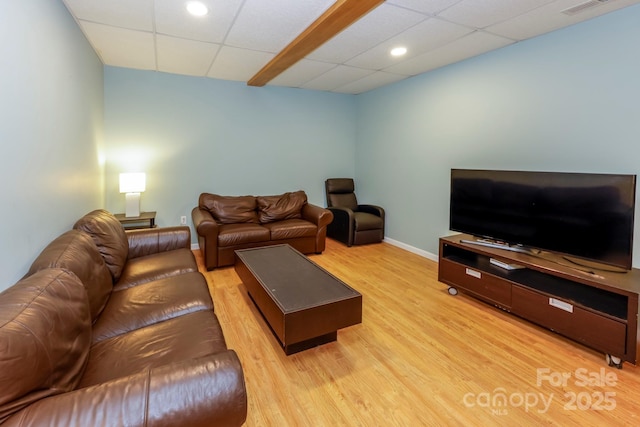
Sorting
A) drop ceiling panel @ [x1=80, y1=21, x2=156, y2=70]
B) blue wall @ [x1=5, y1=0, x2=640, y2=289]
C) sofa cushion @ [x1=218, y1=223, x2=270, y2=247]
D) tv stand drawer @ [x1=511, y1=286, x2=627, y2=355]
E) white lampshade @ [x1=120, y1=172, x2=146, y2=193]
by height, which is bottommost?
tv stand drawer @ [x1=511, y1=286, x2=627, y2=355]

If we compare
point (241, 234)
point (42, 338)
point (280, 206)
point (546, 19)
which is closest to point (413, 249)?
point (280, 206)

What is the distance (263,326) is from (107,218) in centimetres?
156

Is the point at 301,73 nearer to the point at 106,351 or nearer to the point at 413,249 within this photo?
the point at 413,249

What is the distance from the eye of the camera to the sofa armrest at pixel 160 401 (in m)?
0.89

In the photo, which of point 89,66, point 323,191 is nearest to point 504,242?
point 323,191

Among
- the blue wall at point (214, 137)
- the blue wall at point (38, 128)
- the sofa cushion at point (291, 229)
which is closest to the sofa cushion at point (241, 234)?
the sofa cushion at point (291, 229)

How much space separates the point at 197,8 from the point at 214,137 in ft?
7.35

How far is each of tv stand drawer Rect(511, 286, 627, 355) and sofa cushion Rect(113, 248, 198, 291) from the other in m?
2.58

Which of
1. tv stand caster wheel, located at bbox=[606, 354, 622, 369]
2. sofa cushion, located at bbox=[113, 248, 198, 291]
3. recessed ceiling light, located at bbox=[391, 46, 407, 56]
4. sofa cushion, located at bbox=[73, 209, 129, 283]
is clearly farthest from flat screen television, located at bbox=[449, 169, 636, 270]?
sofa cushion, located at bbox=[73, 209, 129, 283]

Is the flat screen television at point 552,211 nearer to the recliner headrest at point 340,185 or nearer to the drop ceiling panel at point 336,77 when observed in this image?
the drop ceiling panel at point 336,77

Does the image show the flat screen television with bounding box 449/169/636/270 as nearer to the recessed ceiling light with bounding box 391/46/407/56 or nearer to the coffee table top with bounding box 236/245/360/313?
the recessed ceiling light with bounding box 391/46/407/56

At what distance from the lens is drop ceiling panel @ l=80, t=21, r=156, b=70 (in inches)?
108

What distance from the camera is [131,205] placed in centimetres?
375

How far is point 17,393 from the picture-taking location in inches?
34.7
